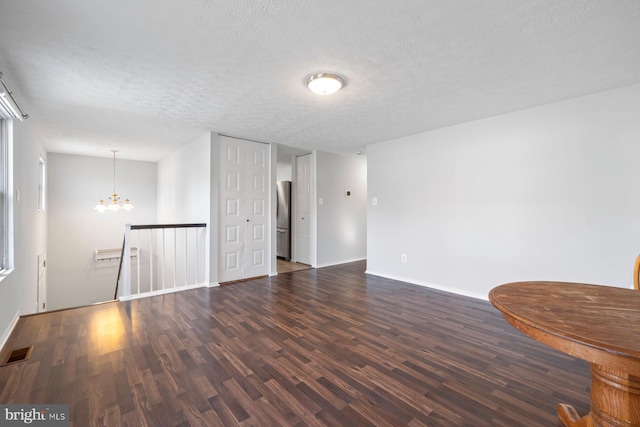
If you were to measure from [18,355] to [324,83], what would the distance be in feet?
10.9

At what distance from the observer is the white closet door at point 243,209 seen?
4.29m

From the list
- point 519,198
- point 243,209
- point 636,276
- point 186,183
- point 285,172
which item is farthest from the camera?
point 285,172

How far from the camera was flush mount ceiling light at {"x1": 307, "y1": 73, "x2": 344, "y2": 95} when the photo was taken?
2.34 metres

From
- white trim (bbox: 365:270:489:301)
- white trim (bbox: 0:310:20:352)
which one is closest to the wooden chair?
white trim (bbox: 365:270:489:301)

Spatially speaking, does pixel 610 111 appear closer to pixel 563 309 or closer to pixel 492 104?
pixel 492 104

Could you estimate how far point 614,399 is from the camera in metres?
1.16

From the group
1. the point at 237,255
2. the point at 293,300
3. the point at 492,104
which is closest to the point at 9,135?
the point at 237,255

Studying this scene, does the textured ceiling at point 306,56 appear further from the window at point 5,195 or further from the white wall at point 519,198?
the window at point 5,195

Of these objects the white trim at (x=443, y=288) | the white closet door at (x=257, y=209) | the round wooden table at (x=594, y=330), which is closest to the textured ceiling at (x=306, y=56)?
the white closet door at (x=257, y=209)

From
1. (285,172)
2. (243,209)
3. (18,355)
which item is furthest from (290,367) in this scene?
(285,172)

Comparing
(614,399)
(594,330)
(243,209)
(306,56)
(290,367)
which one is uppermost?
(306,56)

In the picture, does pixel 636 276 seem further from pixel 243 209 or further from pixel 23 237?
pixel 23 237

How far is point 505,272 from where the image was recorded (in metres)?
3.31

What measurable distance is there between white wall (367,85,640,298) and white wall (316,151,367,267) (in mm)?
1321
